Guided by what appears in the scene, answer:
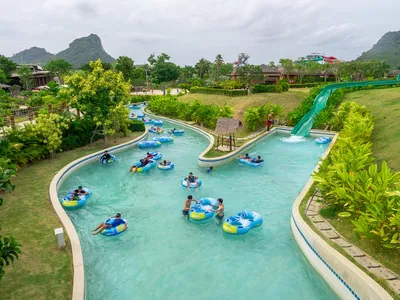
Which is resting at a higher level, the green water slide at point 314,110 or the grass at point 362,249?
the green water slide at point 314,110

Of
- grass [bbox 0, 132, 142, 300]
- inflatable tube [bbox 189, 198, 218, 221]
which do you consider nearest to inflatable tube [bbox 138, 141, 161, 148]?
grass [bbox 0, 132, 142, 300]

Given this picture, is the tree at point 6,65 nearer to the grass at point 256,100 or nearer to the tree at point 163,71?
the tree at point 163,71

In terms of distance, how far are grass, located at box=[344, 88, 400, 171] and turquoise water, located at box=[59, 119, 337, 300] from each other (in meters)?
4.30

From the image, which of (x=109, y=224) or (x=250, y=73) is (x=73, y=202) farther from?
(x=250, y=73)

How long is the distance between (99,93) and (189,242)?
14.7m

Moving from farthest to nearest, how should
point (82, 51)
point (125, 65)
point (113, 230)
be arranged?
point (82, 51), point (125, 65), point (113, 230)

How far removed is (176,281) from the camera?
9.27 metres

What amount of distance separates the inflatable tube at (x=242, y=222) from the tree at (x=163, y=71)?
70.6m

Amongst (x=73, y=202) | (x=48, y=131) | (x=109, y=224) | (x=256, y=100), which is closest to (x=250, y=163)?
(x=109, y=224)

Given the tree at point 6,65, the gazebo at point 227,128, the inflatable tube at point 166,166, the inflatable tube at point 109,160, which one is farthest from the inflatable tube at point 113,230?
the tree at point 6,65

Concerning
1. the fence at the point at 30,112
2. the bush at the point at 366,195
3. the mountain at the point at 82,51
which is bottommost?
the bush at the point at 366,195

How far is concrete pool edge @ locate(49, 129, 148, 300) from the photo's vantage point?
26.3 feet

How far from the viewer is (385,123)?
21.5 metres

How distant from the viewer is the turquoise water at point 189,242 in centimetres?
899
